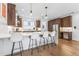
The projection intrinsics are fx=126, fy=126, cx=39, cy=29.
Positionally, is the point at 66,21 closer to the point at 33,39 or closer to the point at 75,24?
the point at 75,24

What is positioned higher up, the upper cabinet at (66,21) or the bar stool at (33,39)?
the upper cabinet at (66,21)

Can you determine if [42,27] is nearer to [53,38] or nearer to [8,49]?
[53,38]

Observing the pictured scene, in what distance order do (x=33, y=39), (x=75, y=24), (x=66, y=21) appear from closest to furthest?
(x=33, y=39)
(x=75, y=24)
(x=66, y=21)

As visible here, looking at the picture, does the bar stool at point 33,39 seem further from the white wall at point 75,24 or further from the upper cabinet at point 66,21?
the upper cabinet at point 66,21

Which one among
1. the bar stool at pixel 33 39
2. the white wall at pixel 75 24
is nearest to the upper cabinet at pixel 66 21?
the white wall at pixel 75 24

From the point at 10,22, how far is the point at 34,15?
2.10 m

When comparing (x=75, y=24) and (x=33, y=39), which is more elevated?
(x=75, y=24)

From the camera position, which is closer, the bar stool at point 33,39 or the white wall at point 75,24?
the bar stool at point 33,39

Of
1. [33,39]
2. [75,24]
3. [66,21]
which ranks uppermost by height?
[66,21]

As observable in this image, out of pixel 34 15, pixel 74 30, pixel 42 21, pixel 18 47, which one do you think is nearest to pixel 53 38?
pixel 42 21

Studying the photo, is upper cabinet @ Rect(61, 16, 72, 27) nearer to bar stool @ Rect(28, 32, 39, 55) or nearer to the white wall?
the white wall

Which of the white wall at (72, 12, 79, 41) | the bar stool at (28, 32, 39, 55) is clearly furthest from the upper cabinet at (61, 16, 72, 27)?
the bar stool at (28, 32, 39, 55)

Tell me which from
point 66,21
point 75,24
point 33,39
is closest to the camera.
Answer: point 33,39

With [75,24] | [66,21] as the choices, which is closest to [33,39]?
[75,24]
